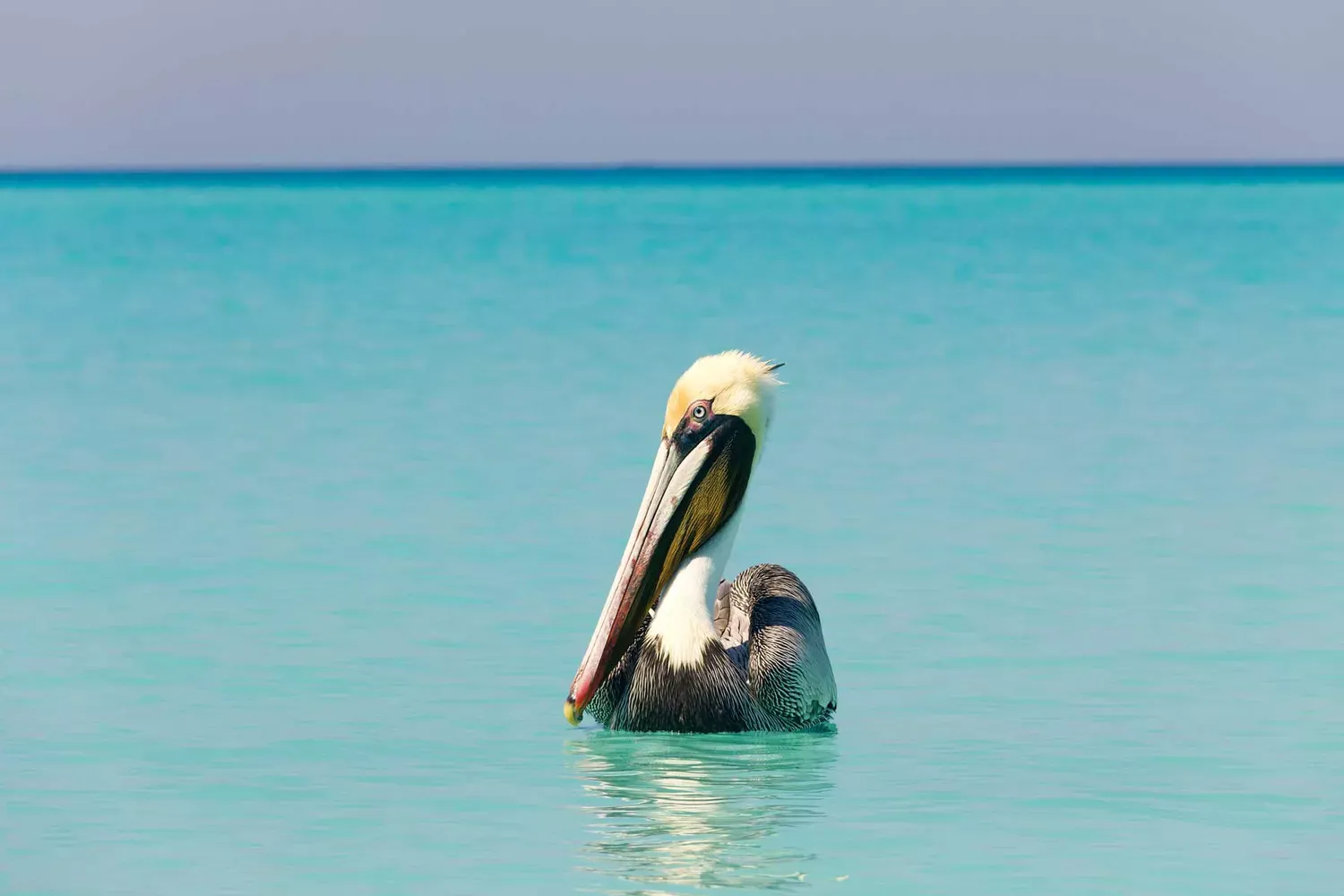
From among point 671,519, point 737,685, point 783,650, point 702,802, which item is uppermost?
point 671,519

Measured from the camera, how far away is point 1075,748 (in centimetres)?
625

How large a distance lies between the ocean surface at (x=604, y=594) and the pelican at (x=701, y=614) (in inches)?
4.7

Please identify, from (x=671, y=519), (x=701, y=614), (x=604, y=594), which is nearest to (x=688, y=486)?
(x=671, y=519)

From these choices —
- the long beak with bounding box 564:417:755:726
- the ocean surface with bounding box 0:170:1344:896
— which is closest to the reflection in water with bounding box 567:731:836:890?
the ocean surface with bounding box 0:170:1344:896

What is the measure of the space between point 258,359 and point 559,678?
412 inches

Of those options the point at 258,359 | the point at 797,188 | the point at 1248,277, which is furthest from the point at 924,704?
the point at 797,188

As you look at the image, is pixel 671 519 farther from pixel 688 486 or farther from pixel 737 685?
pixel 737 685

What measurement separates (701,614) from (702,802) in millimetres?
789

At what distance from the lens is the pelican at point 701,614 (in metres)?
Result: 6.36

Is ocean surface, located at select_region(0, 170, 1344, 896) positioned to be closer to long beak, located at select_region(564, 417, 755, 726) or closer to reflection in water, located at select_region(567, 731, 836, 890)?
reflection in water, located at select_region(567, 731, 836, 890)

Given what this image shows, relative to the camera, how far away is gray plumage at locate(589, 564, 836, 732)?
6352mm

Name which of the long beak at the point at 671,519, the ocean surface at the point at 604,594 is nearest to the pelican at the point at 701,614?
the long beak at the point at 671,519

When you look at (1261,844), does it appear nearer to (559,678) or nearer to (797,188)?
(559,678)

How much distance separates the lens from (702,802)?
575 cm
